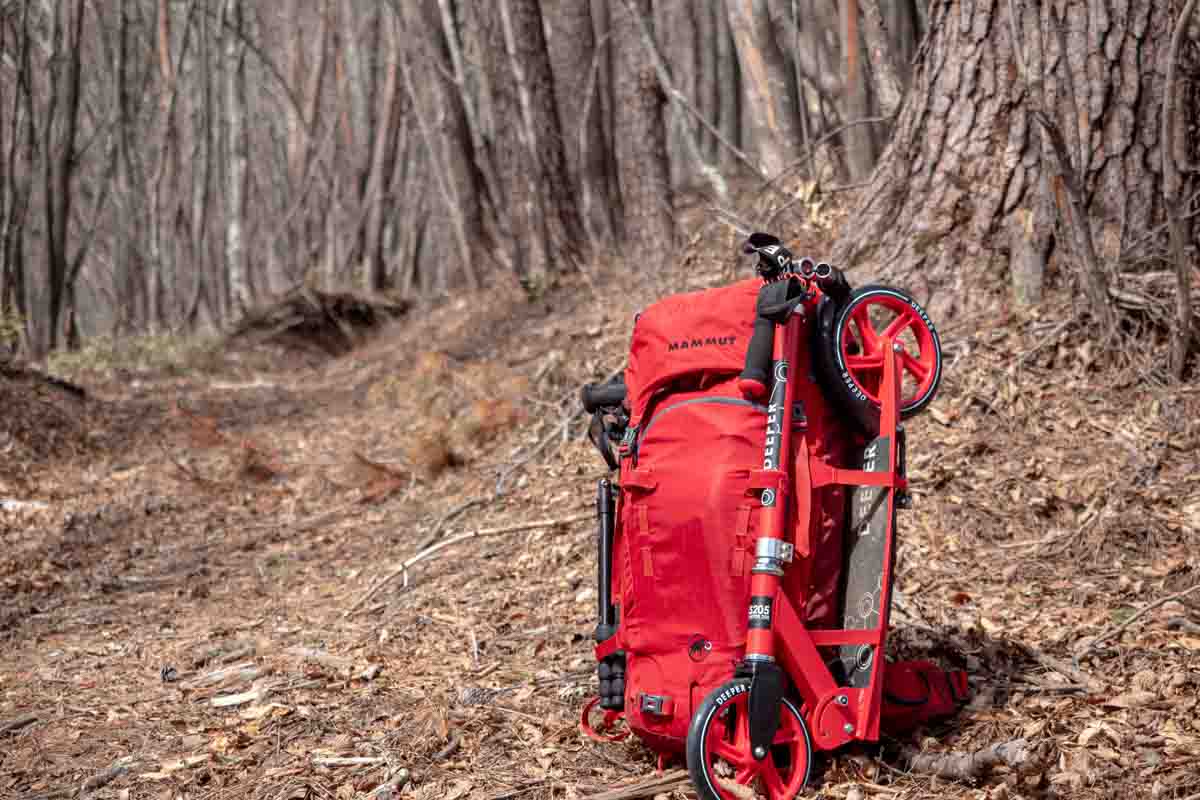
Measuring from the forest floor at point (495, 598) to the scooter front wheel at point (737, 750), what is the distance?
144 millimetres

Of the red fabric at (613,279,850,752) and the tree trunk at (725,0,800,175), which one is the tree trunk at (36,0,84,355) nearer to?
the tree trunk at (725,0,800,175)

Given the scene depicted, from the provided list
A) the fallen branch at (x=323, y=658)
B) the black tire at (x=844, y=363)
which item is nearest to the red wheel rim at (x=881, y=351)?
the black tire at (x=844, y=363)

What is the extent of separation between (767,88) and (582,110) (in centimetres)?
283

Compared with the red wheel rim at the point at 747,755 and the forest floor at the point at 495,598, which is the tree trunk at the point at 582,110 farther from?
the red wheel rim at the point at 747,755

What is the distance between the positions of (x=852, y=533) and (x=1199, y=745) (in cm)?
93

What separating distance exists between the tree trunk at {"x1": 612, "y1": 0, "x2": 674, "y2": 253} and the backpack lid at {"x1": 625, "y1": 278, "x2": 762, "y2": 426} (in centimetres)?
579

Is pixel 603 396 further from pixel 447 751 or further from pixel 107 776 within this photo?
pixel 107 776

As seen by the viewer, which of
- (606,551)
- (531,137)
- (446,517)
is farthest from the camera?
(531,137)

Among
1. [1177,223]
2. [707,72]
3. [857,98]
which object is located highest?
[707,72]

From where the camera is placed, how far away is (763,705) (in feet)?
8.16

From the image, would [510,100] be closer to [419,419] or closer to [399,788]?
[419,419]

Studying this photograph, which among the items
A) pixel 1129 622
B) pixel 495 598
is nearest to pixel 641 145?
pixel 495 598

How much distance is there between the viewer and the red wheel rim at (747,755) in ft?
8.25

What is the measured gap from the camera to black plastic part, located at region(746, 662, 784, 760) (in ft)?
8.16
